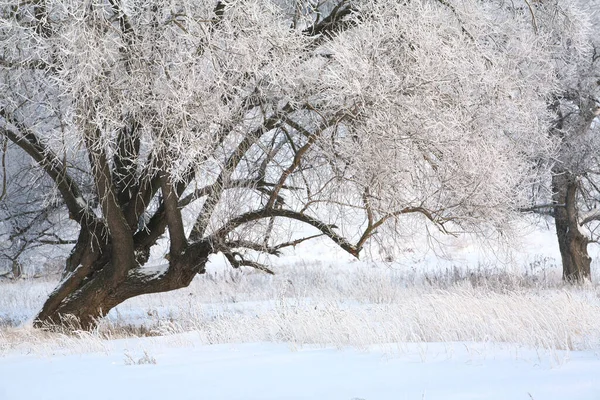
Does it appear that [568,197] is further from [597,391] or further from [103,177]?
[597,391]

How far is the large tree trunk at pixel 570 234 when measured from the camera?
516 inches

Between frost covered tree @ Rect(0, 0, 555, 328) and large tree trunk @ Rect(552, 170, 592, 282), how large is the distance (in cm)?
478

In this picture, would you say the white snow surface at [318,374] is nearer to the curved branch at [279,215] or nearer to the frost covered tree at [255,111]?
the frost covered tree at [255,111]

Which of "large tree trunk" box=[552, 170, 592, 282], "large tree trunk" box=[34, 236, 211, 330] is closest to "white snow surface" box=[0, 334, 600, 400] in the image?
"large tree trunk" box=[34, 236, 211, 330]

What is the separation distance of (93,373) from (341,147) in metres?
3.58

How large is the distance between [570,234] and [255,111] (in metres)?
8.48

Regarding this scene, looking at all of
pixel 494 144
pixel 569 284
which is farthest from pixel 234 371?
pixel 569 284

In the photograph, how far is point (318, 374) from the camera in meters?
4.27

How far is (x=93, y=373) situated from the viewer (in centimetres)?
482

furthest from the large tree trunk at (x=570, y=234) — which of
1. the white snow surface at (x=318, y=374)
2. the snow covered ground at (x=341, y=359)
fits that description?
the white snow surface at (x=318, y=374)

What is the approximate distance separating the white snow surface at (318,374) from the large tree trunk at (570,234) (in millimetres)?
8991

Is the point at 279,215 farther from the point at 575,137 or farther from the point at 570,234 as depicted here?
the point at 570,234

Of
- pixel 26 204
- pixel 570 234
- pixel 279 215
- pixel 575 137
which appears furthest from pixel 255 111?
pixel 570 234

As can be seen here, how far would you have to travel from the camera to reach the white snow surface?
370 centimetres
